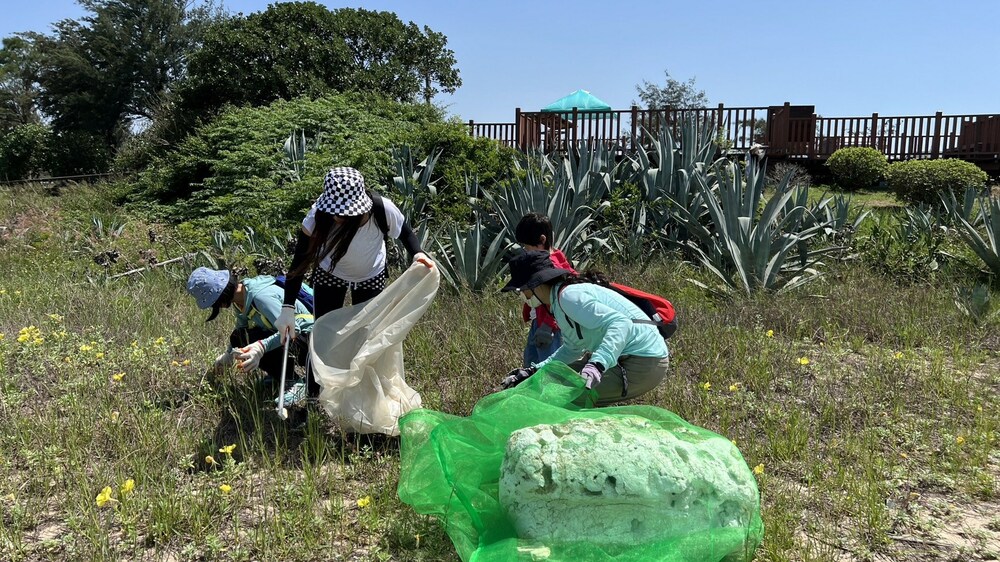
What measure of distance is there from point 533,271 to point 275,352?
1.47m

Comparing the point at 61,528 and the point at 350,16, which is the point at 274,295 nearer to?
the point at 61,528

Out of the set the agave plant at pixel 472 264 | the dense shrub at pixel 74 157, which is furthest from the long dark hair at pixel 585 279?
the dense shrub at pixel 74 157

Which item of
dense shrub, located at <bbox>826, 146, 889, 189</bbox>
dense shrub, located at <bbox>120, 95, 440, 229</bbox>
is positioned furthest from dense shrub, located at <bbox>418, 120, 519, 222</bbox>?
dense shrub, located at <bbox>826, 146, 889, 189</bbox>

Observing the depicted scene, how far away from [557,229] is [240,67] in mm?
11283

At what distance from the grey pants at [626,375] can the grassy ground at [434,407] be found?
481 millimetres

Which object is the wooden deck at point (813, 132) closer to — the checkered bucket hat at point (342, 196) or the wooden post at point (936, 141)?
the wooden post at point (936, 141)

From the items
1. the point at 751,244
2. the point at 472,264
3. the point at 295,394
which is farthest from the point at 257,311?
the point at 751,244

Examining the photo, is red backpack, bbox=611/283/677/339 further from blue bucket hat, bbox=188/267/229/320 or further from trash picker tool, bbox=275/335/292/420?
blue bucket hat, bbox=188/267/229/320

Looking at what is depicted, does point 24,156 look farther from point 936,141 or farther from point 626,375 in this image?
point 936,141

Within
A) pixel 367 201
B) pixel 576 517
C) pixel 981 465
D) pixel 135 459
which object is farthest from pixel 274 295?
pixel 981 465

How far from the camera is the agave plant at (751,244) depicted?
6.06 m

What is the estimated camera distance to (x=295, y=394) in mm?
3648

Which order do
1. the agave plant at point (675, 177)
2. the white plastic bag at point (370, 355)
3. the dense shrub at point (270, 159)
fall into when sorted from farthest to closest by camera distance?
the dense shrub at point (270, 159)
the agave plant at point (675, 177)
the white plastic bag at point (370, 355)

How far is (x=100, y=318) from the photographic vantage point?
5.47 metres
